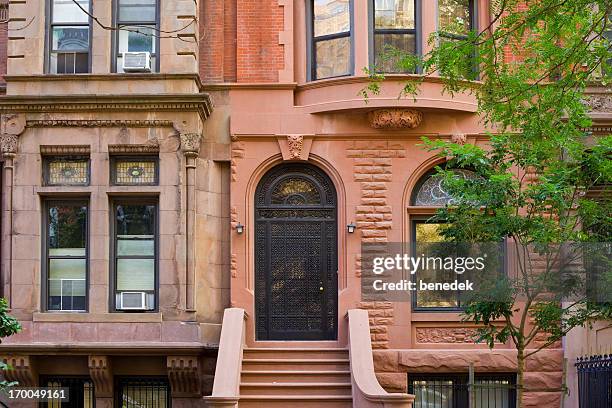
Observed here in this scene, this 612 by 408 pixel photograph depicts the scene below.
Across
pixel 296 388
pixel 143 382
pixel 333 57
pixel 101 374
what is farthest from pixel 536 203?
pixel 101 374

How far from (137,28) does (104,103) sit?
1.67 meters

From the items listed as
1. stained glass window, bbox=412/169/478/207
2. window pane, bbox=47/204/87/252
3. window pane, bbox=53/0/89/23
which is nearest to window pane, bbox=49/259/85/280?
window pane, bbox=47/204/87/252

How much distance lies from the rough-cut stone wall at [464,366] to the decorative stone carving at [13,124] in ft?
25.4

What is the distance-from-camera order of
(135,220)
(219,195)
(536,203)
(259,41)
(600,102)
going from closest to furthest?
(536,203) < (135,220) < (600,102) < (219,195) < (259,41)

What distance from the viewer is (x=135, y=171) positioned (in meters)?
22.9

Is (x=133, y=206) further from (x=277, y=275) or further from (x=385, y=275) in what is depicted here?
(x=385, y=275)

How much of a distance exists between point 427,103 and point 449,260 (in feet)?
9.62

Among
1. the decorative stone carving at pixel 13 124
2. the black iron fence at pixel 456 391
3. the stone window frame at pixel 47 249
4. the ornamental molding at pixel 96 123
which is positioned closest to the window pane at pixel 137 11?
the ornamental molding at pixel 96 123

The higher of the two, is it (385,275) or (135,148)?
(135,148)

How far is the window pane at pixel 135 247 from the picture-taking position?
22953 millimetres

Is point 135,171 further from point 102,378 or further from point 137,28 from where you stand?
point 102,378

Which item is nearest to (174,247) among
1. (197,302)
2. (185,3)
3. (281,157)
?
(197,302)

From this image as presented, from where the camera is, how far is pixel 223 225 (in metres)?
23.5

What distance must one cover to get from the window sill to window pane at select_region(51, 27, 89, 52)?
499cm
